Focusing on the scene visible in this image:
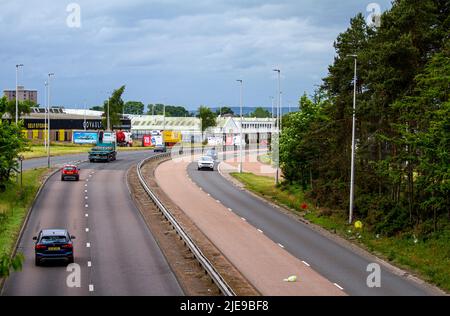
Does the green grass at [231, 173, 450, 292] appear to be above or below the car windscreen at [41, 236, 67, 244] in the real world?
below

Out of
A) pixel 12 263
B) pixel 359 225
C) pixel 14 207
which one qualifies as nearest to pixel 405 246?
pixel 359 225

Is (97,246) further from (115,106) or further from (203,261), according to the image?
(115,106)

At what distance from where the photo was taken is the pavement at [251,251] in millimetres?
32750

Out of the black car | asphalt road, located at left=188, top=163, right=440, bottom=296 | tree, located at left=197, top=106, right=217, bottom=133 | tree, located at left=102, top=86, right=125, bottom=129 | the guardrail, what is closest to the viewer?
the guardrail

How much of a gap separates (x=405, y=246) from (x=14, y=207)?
2744 cm

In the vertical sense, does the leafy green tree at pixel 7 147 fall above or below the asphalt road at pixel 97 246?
above

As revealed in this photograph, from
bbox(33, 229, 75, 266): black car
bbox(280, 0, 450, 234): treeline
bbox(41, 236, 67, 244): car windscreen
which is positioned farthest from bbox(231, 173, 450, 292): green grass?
bbox(41, 236, 67, 244): car windscreen

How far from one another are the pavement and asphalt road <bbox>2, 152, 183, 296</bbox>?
11.9ft

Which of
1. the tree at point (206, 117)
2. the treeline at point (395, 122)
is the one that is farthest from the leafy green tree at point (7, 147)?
the tree at point (206, 117)

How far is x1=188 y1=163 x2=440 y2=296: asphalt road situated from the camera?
1329 inches

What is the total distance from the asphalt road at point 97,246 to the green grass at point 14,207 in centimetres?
74

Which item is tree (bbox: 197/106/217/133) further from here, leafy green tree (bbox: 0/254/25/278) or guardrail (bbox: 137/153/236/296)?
leafy green tree (bbox: 0/254/25/278)

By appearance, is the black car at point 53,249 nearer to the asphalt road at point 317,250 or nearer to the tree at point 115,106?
the asphalt road at point 317,250

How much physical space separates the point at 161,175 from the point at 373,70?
38.8 m
